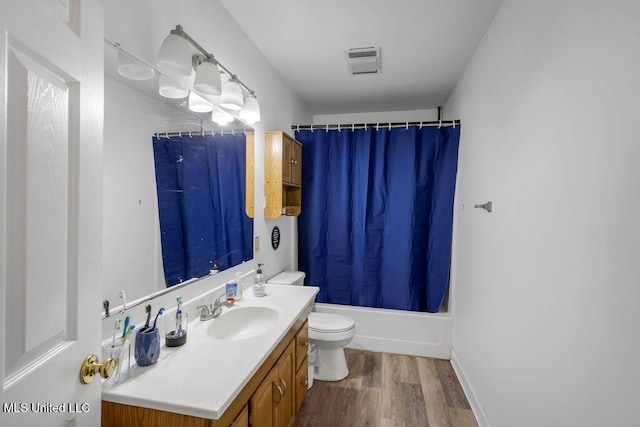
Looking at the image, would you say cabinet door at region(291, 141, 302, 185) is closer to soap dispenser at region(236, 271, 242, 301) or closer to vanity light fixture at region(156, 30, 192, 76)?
soap dispenser at region(236, 271, 242, 301)

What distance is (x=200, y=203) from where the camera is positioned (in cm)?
153

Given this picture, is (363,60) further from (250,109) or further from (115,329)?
(115,329)

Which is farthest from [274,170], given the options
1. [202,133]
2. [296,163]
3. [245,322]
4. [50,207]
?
[50,207]

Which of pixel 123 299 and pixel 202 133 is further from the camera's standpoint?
pixel 202 133

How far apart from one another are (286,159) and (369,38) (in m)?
1.04

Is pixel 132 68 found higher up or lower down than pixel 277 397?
higher up

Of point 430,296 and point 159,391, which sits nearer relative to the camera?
point 159,391

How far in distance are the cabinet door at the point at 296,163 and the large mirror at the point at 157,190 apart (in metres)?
0.79

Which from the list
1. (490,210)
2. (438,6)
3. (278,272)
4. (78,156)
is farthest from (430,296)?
(78,156)

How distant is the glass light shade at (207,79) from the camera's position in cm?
135

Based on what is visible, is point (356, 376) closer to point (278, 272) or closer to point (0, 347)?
point (278, 272)

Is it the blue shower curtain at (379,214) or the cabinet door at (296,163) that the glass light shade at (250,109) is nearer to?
the cabinet door at (296,163)

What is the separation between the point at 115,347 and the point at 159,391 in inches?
7.5

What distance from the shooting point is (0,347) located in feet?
1.69
